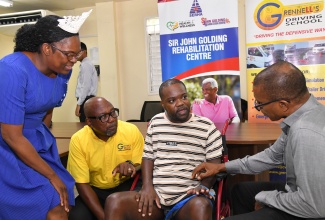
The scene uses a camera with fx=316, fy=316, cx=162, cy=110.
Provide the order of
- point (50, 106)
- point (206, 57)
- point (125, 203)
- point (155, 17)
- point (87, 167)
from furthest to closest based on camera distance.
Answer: point (155, 17), point (206, 57), point (87, 167), point (125, 203), point (50, 106)

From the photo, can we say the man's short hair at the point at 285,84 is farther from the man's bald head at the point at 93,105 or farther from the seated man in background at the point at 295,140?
the man's bald head at the point at 93,105

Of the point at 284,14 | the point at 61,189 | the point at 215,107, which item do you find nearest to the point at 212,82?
the point at 215,107

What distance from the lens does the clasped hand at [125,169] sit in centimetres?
188

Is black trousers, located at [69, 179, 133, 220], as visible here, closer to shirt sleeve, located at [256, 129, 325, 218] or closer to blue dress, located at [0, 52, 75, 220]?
blue dress, located at [0, 52, 75, 220]

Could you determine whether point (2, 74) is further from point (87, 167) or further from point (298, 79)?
point (298, 79)

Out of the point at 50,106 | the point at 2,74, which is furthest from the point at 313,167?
the point at 2,74

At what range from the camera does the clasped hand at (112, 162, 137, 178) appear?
1882mm

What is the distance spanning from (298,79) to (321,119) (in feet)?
0.63

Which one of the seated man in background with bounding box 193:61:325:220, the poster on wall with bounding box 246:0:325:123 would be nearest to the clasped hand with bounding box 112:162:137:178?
the seated man in background with bounding box 193:61:325:220

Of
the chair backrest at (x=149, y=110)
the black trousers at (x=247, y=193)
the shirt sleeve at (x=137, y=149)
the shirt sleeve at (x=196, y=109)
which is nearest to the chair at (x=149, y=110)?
the chair backrest at (x=149, y=110)

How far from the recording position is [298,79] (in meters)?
1.33

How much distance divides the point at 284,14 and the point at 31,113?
10.8 ft

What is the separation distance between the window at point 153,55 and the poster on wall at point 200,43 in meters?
1.18

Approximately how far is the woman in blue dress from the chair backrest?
12.2ft
